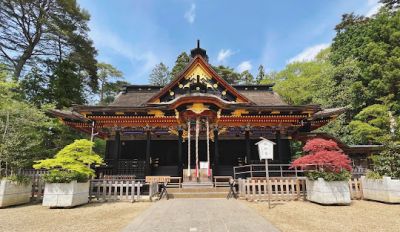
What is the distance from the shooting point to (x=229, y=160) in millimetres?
Answer: 16609

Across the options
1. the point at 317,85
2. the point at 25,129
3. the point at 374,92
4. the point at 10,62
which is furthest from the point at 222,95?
the point at 10,62

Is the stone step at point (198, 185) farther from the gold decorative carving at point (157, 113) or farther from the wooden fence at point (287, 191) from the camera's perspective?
the gold decorative carving at point (157, 113)

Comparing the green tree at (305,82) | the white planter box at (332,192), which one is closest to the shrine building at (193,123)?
the white planter box at (332,192)

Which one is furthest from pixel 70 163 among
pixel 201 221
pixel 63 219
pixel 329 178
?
pixel 329 178

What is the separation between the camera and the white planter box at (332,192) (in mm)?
8281

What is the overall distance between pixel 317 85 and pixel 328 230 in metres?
30.4

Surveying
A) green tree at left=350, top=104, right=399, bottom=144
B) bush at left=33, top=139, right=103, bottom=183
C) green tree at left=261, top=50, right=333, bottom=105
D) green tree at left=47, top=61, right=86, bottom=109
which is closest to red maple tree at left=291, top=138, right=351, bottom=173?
green tree at left=350, top=104, right=399, bottom=144

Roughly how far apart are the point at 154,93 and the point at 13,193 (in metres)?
12.5

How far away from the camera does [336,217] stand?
6.47m

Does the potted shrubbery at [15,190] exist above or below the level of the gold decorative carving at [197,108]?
below

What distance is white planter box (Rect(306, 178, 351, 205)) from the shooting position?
8281 mm

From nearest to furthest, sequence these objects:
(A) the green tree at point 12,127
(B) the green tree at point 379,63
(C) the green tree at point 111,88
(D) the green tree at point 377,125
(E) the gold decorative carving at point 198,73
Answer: (A) the green tree at point 12,127 → (D) the green tree at point 377,125 → (E) the gold decorative carving at point 198,73 → (B) the green tree at point 379,63 → (C) the green tree at point 111,88

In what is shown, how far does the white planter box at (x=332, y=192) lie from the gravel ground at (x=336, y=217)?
285 millimetres

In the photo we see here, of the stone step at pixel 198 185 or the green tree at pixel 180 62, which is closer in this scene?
the stone step at pixel 198 185
